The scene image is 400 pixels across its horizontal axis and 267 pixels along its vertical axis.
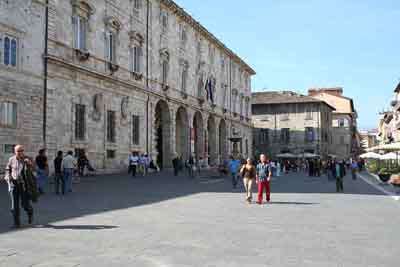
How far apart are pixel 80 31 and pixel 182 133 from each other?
53.1 feet

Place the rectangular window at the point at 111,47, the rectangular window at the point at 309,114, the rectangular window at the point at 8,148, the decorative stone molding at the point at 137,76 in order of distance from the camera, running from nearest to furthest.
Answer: the rectangular window at the point at 8,148
the rectangular window at the point at 111,47
the decorative stone molding at the point at 137,76
the rectangular window at the point at 309,114

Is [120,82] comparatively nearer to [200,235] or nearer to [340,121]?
[200,235]

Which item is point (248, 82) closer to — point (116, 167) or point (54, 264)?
point (116, 167)

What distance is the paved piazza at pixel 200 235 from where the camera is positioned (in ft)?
21.2

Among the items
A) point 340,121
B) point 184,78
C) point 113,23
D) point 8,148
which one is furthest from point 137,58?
point 340,121

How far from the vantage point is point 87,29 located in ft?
89.8

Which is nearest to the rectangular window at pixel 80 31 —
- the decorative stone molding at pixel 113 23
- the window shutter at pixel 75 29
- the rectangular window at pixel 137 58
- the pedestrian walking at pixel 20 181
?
the window shutter at pixel 75 29

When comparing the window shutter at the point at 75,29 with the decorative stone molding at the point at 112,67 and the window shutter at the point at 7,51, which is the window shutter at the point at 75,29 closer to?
the decorative stone molding at the point at 112,67

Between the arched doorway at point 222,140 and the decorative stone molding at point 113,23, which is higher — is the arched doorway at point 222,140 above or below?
below

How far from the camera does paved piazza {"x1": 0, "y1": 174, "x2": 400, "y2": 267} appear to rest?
21.2 feet

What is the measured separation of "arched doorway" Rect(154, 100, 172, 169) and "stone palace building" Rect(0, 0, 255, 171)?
0.08m

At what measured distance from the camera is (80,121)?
26.7 m

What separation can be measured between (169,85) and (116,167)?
32.8 feet

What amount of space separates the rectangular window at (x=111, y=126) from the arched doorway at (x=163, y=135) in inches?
306
